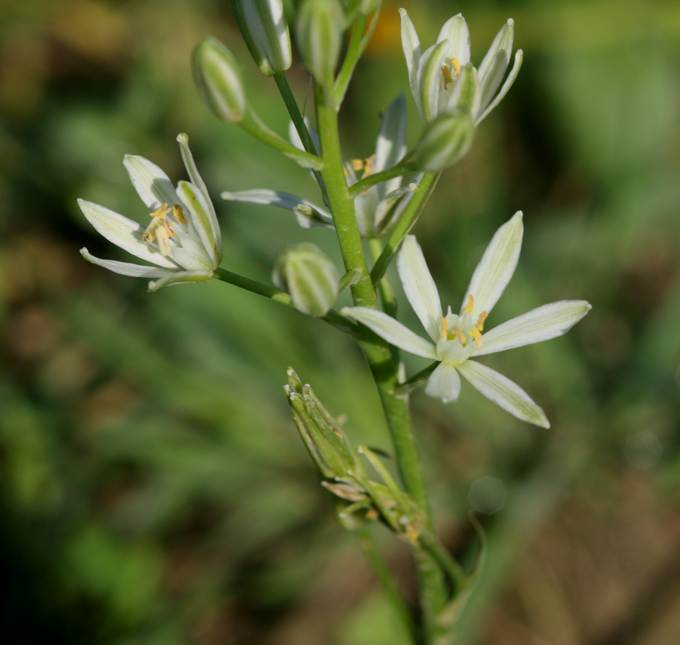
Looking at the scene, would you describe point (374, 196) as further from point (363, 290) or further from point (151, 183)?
point (151, 183)

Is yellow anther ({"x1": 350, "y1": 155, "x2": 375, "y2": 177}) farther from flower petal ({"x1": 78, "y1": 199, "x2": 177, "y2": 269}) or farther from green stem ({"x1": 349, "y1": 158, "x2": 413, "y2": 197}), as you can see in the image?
flower petal ({"x1": 78, "y1": 199, "x2": 177, "y2": 269})

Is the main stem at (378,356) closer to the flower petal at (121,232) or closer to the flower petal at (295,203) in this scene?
the flower petal at (295,203)

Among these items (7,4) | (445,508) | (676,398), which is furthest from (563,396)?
(7,4)

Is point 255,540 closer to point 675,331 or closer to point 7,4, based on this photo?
point 675,331

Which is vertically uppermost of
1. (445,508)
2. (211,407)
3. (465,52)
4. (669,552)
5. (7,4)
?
(7,4)

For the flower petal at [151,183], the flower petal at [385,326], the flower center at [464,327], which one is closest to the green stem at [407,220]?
the flower petal at [385,326]

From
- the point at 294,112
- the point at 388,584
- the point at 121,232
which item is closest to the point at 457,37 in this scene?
the point at 294,112

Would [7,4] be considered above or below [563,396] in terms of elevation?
above

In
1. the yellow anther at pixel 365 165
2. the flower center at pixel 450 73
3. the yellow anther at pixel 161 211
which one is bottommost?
the yellow anther at pixel 365 165
